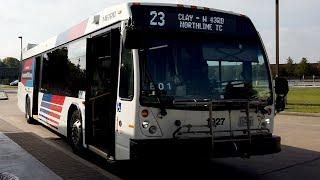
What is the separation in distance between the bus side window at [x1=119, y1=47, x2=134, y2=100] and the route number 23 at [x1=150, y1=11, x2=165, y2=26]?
0.58 metres

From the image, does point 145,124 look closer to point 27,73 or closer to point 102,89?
point 102,89

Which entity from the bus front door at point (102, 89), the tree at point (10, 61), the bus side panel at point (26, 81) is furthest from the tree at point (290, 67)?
the bus front door at point (102, 89)

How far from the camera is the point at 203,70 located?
319 inches

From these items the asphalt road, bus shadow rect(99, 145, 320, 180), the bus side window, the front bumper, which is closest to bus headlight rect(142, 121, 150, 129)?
the front bumper

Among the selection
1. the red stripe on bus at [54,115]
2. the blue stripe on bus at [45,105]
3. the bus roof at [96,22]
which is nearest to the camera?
the bus roof at [96,22]

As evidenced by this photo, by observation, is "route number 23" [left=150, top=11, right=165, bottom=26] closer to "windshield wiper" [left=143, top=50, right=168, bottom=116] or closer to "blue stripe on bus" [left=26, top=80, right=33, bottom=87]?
"windshield wiper" [left=143, top=50, right=168, bottom=116]

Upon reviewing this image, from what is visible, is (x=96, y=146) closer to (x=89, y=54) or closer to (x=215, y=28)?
(x=89, y=54)

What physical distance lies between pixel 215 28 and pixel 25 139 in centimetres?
720

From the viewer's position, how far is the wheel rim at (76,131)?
10.6 metres

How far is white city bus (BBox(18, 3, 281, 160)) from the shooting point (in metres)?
7.69

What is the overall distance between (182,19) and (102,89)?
2.09m

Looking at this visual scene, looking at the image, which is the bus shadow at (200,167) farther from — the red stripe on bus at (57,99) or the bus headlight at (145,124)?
the red stripe on bus at (57,99)

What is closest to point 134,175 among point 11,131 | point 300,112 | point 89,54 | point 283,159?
point 89,54

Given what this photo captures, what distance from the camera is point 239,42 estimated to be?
847 cm
